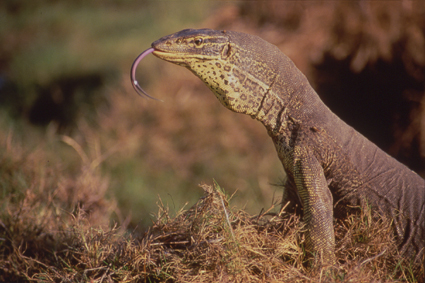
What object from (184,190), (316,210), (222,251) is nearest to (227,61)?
(316,210)

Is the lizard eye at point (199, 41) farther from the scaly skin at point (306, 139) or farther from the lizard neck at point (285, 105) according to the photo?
the lizard neck at point (285, 105)

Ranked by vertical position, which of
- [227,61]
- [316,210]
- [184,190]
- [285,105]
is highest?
[227,61]

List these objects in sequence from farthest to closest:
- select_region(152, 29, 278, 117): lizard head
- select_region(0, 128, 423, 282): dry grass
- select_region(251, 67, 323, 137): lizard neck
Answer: select_region(251, 67, 323, 137): lizard neck, select_region(152, 29, 278, 117): lizard head, select_region(0, 128, 423, 282): dry grass

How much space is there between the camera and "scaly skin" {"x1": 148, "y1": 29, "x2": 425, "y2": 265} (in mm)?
3186

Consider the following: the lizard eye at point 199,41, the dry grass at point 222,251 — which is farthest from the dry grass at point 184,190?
the lizard eye at point 199,41

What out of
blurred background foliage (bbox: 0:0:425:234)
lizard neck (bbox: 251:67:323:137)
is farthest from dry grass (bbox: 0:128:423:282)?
lizard neck (bbox: 251:67:323:137)

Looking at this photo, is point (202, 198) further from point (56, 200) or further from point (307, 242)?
point (56, 200)

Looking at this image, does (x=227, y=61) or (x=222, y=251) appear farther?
(x=227, y=61)

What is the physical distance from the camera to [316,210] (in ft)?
10.4

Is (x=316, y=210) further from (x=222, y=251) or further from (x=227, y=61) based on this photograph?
(x=227, y=61)

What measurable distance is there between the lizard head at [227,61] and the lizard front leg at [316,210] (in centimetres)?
61

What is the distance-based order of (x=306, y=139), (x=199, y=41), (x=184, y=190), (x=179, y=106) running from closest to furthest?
(x=199, y=41)
(x=306, y=139)
(x=184, y=190)
(x=179, y=106)

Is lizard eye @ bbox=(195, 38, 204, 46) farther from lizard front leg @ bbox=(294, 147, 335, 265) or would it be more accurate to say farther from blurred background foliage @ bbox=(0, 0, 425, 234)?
blurred background foliage @ bbox=(0, 0, 425, 234)

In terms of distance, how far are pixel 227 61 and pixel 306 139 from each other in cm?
84
